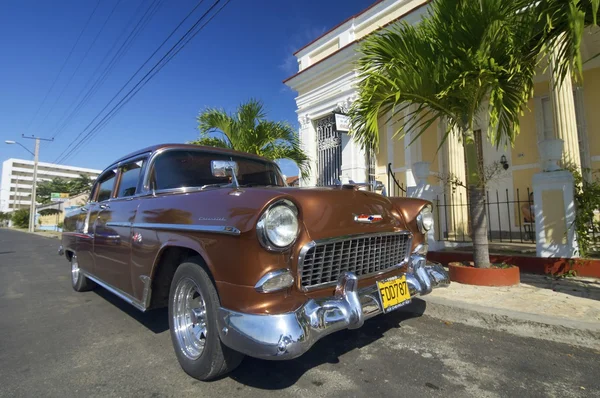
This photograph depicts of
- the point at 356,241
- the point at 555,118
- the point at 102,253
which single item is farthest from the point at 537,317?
the point at 555,118

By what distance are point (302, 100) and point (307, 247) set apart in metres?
11.1

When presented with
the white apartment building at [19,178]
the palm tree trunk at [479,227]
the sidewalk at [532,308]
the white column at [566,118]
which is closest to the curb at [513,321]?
the sidewalk at [532,308]

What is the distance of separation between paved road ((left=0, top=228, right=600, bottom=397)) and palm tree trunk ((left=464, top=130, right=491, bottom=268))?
157 centimetres

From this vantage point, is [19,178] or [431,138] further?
[19,178]

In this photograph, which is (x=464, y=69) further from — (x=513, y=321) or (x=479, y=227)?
(x=513, y=321)

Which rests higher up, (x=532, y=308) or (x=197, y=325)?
(x=197, y=325)

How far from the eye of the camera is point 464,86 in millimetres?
3910

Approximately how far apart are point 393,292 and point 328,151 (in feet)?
31.6

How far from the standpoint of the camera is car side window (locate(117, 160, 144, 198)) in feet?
10.9

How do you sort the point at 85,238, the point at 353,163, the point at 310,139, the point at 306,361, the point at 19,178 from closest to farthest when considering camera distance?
the point at 306,361
the point at 85,238
the point at 353,163
the point at 310,139
the point at 19,178

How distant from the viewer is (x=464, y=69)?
3.81 meters

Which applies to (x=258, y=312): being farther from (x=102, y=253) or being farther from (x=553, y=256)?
(x=553, y=256)

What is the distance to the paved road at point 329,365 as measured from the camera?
84.1 inches

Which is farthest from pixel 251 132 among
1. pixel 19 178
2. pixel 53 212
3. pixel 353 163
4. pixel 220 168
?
pixel 19 178
